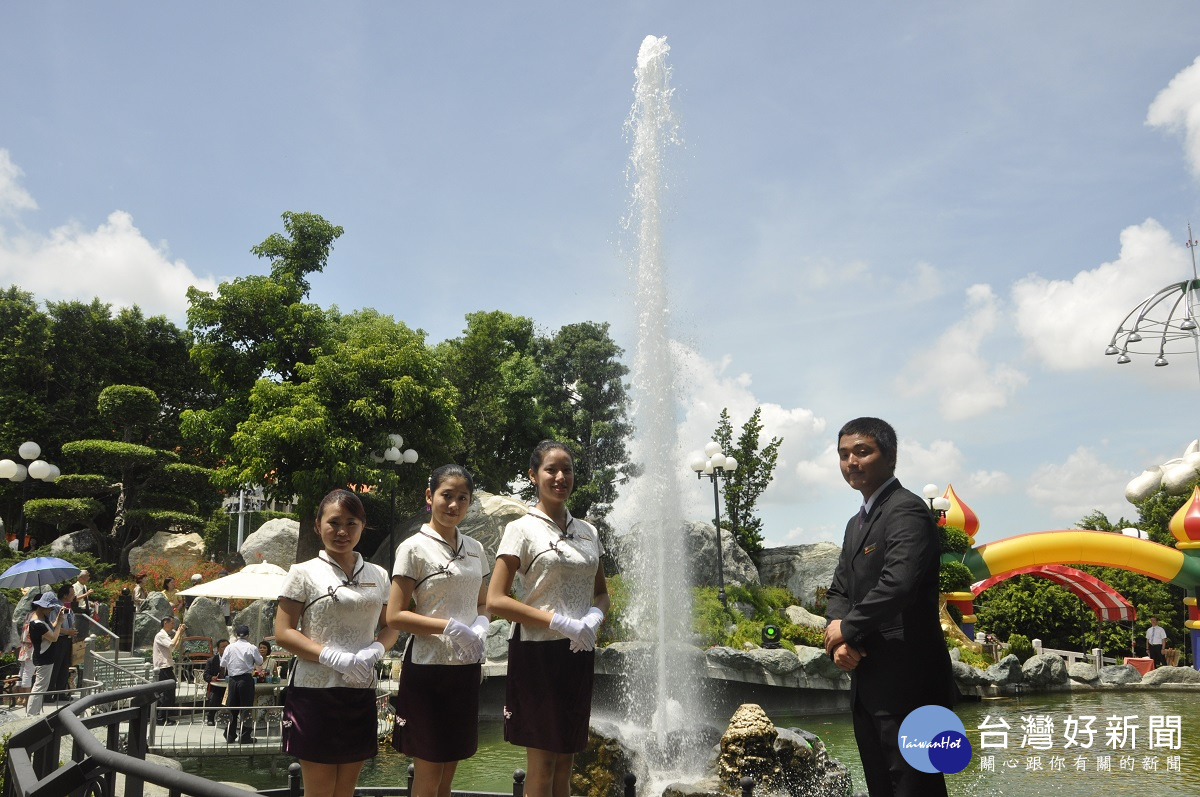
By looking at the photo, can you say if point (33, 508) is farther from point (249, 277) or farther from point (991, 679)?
point (991, 679)

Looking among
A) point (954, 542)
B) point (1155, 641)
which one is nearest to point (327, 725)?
point (954, 542)

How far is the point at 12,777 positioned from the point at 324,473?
19417 millimetres

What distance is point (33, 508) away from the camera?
2386 cm

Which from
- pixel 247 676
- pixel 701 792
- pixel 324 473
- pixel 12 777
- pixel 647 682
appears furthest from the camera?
pixel 324 473

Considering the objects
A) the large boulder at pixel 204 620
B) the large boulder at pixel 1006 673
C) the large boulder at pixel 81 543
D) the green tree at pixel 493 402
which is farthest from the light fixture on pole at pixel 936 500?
the large boulder at pixel 81 543

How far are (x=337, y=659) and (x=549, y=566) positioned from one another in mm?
911

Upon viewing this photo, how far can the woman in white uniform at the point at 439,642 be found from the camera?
135 inches

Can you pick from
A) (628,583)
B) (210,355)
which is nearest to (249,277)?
(210,355)

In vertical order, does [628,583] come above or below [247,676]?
above

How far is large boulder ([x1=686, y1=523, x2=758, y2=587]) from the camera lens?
20.6 meters

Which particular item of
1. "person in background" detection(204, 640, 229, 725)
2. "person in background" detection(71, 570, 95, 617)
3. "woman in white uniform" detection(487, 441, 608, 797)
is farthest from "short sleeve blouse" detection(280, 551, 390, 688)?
"person in background" detection(71, 570, 95, 617)

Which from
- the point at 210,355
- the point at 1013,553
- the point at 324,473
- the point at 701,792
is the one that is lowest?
the point at 701,792

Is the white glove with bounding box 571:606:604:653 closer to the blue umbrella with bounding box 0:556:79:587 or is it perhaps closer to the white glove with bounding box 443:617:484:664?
the white glove with bounding box 443:617:484:664

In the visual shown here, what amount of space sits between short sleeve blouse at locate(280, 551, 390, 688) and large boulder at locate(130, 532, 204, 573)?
25176 mm
